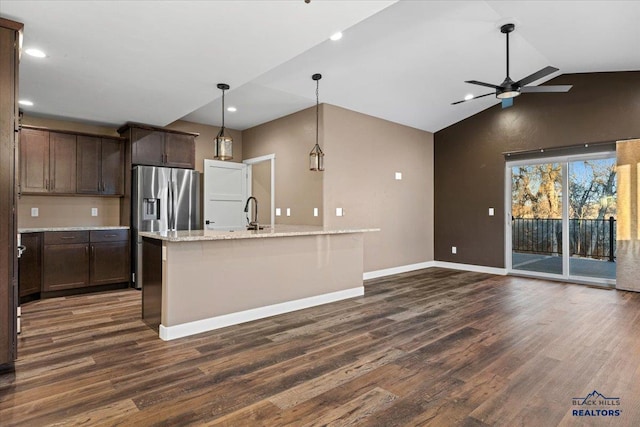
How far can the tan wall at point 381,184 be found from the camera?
17.4ft

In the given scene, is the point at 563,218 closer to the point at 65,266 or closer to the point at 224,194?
the point at 224,194

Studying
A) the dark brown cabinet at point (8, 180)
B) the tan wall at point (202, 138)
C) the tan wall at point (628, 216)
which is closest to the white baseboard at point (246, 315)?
the dark brown cabinet at point (8, 180)

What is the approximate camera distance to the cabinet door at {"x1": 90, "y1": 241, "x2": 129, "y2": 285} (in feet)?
15.5

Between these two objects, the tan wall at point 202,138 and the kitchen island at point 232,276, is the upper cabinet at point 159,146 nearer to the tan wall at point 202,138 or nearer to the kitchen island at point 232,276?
the tan wall at point 202,138

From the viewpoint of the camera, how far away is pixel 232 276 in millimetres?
3406

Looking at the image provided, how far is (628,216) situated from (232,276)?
5.39m

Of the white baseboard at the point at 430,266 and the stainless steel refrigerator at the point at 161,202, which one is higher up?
the stainless steel refrigerator at the point at 161,202

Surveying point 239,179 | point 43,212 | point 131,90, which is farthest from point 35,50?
point 239,179

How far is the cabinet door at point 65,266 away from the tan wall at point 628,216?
7389mm

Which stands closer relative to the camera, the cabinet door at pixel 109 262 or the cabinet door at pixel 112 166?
the cabinet door at pixel 109 262

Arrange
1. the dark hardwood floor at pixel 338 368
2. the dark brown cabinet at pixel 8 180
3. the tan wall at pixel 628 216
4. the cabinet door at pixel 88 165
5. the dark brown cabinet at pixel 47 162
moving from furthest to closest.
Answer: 1. the cabinet door at pixel 88 165
2. the tan wall at pixel 628 216
3. the dark brown cabinet at pixel 47 162
4. the dark brown cabinet at pixel 8 180
5. the dark hardwood floor at pixel 338 368

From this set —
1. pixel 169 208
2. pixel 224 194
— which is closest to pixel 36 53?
pixel 169 208

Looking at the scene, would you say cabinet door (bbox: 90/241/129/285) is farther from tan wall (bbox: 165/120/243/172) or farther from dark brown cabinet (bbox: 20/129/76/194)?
tan wall (bbox: 165/120/243/172)

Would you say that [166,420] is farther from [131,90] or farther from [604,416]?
[131,90]
